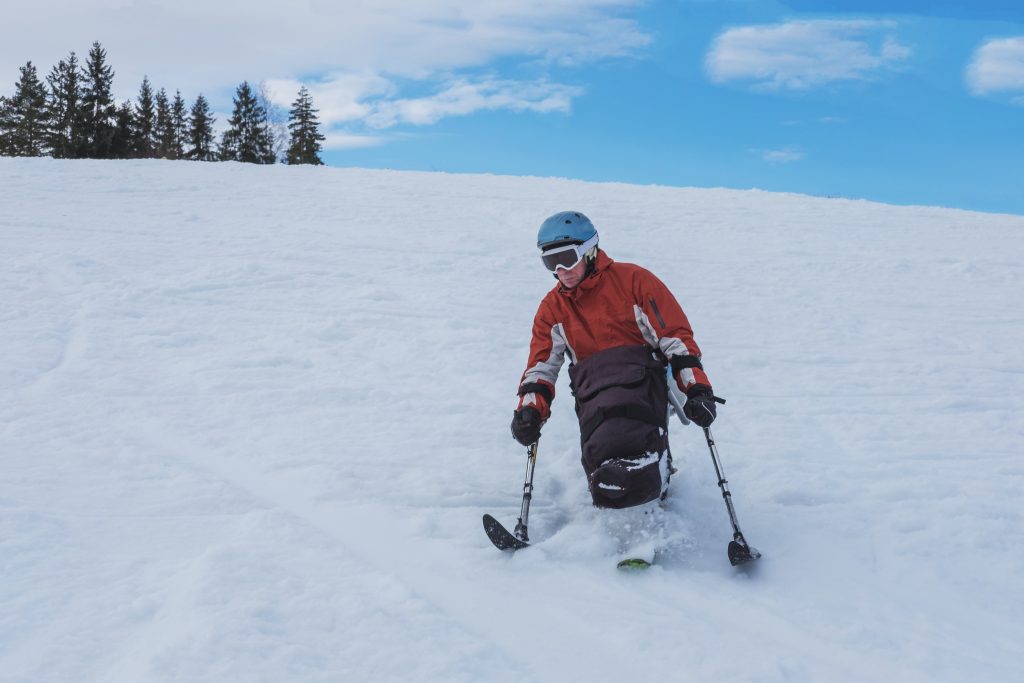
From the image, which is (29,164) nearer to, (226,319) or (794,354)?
(226,319)

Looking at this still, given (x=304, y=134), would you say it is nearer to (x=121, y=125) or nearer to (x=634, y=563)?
(x=121, y=125)

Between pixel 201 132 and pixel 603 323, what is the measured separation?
5233 centimetres

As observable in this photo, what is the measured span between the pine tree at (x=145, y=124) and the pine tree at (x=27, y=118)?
5.00 m

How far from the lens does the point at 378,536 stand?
4062mm

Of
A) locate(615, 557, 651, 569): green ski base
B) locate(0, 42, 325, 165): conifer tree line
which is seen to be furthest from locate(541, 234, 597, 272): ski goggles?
locate(0, 42, 325, 165): conifer tree line

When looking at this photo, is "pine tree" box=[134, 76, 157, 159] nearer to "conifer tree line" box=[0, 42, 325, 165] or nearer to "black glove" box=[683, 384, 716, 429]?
"conifer tree line" box=[0, 42, 325, 165]

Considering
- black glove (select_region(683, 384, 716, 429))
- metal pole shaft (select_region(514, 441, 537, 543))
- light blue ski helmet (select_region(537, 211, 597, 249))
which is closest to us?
black glove (select_region(683, 384, 716, 429))

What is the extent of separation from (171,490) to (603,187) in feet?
43.5

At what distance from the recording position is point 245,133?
161 feet

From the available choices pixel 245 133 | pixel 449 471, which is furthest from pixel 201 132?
pixel 449 471

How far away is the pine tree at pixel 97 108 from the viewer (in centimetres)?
4241

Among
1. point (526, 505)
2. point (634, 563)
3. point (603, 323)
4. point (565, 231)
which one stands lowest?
point (634, 563)

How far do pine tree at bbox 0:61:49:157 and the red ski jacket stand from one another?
163 ft

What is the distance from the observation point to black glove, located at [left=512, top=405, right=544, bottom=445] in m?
4.08
